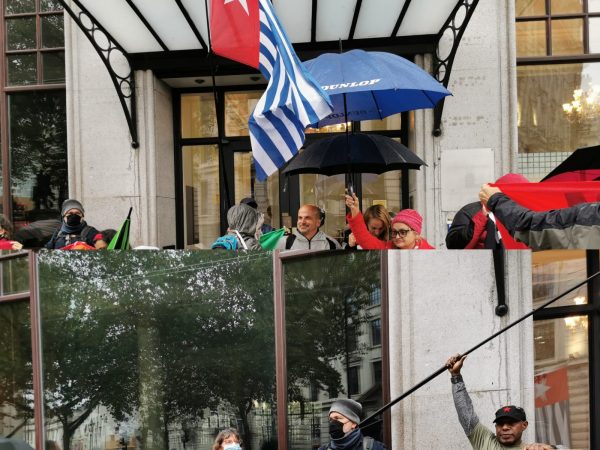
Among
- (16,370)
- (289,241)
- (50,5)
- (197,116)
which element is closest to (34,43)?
(50,5)

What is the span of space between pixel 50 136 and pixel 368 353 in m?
7.29

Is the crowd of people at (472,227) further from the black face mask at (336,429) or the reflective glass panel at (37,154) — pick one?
the reflective glass panel at (37,154)

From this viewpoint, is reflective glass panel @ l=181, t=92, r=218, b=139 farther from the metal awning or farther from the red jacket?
the red jacket

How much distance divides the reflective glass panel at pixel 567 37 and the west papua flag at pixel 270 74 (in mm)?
6047

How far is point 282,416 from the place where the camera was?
3.53m

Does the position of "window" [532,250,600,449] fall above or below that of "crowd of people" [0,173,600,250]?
below

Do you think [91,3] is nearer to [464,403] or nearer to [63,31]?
[63,31]

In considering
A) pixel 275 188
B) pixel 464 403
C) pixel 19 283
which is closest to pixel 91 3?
pixel 275 188

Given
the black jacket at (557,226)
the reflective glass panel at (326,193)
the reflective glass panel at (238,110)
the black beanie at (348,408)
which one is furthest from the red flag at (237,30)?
the reflective glass panel at (238,110)

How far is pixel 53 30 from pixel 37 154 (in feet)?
6.02

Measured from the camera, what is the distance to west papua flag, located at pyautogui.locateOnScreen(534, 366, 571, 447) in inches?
167

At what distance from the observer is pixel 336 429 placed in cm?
341

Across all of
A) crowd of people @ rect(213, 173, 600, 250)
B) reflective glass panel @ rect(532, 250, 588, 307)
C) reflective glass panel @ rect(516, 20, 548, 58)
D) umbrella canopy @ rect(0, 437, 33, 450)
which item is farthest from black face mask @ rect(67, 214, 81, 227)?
reflective glass panel @ rect(516, 20, 548, 58)

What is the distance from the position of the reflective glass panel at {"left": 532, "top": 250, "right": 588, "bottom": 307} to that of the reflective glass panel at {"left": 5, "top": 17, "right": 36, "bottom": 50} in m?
8.02
